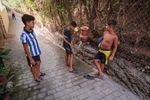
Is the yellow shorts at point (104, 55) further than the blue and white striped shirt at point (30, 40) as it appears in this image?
Yes

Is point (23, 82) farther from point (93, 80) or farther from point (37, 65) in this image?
point (93, 80)

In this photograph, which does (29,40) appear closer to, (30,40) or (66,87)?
(30,40)

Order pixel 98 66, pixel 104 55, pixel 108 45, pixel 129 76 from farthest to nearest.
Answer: pixel 98 66
pixel 104 55
pixel 108 45
pixel 129 76

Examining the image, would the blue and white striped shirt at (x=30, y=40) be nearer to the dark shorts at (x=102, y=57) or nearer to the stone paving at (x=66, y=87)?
the stone paving at (x=66, y=87)

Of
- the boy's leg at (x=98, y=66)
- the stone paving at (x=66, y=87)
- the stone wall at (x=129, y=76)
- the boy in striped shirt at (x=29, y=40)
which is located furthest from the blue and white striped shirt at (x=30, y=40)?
the stone wall at (x=129, y=76)

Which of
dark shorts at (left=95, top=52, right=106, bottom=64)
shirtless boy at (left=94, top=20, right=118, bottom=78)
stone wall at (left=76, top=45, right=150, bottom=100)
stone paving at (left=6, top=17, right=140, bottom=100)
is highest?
shirtless boy at (left=94, top=20, right=118, bottom=78)

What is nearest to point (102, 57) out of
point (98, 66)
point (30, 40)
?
point (98, 66)

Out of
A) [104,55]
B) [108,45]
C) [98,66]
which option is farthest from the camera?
[98,66]

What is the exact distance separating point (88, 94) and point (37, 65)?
1.80 m

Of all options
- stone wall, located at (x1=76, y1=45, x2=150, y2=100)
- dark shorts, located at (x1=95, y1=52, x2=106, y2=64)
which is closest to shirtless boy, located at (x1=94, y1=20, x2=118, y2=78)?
dark shorts, located at (x1=95, y1=52, x2=106, y2=64)

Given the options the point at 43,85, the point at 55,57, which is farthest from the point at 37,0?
the point at 43,85

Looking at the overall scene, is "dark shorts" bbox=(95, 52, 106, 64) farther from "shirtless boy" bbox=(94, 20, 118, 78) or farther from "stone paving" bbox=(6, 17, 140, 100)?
"stone paving" bbox=(6, 17, 140, 100)

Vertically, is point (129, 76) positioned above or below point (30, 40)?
below

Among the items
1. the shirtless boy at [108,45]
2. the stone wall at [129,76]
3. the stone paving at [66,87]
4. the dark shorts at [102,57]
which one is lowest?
the stone paving at [66,87]
